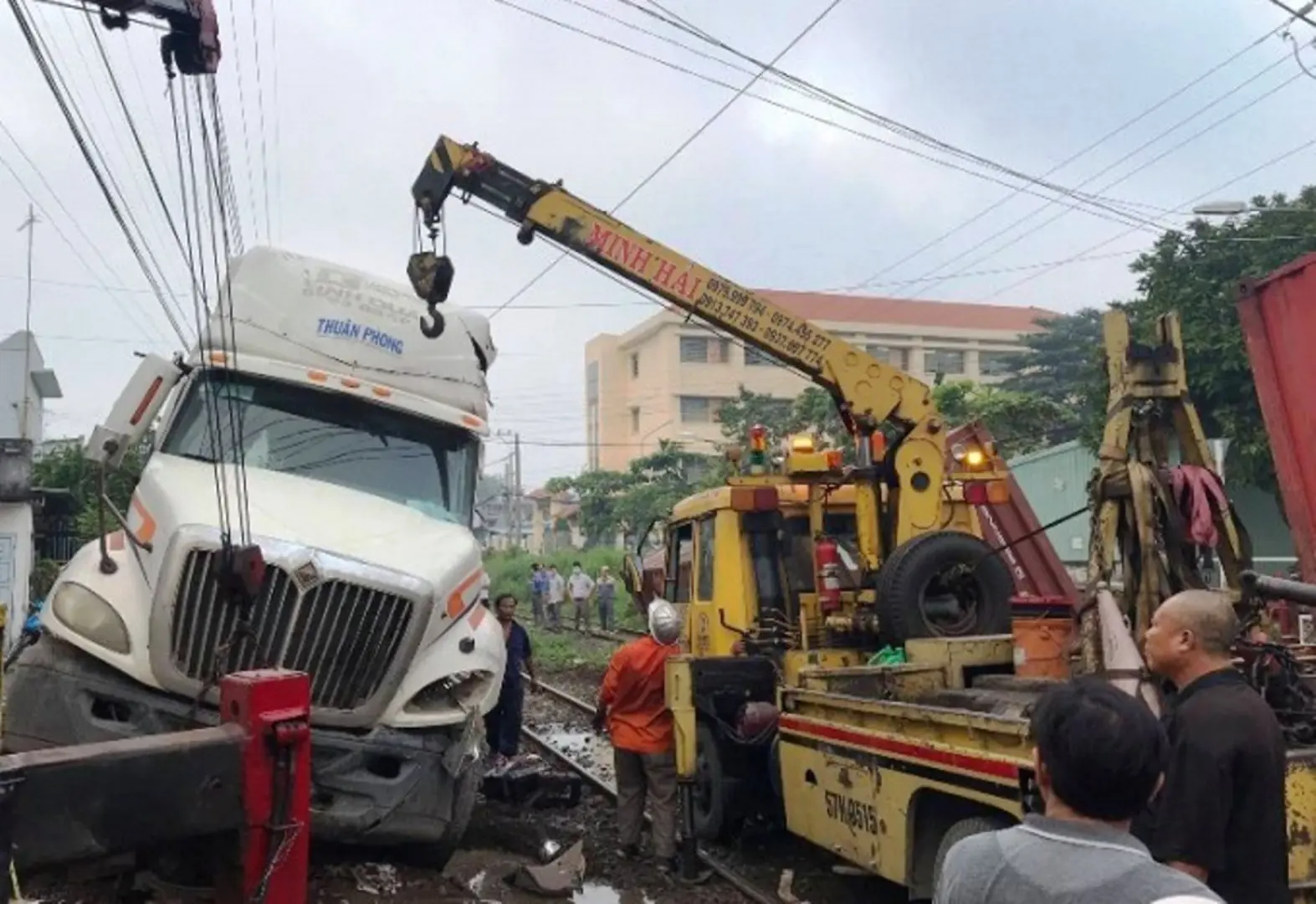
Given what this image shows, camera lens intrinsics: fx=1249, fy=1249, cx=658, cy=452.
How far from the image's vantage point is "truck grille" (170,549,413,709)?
18.5ft

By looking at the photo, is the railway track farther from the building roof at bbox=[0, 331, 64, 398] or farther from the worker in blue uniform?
the building roof at bbox=[0, 331, 64, 398]

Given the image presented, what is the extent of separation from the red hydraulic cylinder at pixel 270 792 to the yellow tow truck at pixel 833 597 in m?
2.94

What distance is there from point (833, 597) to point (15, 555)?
12824 mm

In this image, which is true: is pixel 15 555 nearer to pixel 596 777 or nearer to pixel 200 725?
pixel 596 777

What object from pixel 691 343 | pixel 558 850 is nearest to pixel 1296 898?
pixel 558 850

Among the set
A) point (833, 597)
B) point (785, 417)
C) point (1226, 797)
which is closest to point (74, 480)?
point (833, 597)

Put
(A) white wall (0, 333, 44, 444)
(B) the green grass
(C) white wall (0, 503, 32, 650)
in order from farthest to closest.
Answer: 1. (A) white wall (0, 333, 44, 444)
2. (B) the green grass
3. (C) white wall (0, 503, 32, 650)

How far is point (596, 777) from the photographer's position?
10633 mm

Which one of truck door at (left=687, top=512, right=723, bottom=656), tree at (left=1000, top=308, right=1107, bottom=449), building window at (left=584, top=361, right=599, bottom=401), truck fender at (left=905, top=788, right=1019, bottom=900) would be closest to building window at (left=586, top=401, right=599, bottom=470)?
building window at (left=584, top=361, right=599, bottom=401)

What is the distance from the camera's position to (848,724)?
6312 mm

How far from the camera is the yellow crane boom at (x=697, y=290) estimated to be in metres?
8.73

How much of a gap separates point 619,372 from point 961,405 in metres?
39.6

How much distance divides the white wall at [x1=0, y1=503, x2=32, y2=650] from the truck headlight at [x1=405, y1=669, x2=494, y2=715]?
11939 millimetres

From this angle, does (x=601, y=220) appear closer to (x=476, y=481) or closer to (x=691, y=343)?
(x=476, y=481)
